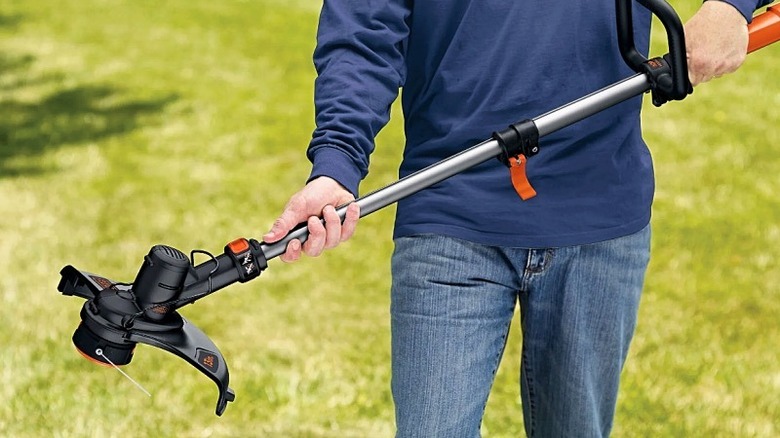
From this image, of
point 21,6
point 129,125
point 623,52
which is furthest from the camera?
point 21,6

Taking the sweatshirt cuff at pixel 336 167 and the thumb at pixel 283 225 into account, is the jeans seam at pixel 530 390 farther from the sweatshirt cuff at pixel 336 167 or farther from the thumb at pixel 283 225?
the thumb at pixel 283 225

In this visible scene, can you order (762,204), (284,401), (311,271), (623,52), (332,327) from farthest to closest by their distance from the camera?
(762,204)
(311,271)
(332,327)
(284,401)
(623,52)

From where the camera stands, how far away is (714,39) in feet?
8.86

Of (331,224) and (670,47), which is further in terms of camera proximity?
(670,47)

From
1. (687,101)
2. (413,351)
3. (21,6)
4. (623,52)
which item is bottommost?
(413,351)

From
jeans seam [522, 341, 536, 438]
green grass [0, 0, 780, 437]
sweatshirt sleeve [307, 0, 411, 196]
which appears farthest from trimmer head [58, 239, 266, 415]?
green grass [0, 0, 780, 437]

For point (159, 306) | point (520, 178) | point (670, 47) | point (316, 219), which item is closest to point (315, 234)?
point (316, 219)

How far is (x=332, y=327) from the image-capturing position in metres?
5.53

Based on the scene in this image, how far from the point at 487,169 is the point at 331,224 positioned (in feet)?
1.59

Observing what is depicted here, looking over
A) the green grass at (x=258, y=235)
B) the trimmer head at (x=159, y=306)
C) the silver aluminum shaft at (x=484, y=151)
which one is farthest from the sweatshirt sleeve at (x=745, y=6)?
the green grass at (x=258, y=235)

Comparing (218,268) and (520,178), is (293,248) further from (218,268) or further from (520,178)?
(520,178)

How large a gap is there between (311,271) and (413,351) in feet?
10.9

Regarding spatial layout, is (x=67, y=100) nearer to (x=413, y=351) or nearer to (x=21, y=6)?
(x=21, y=6)

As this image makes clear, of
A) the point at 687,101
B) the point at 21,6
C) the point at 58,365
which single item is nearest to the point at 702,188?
the point at 687,101
